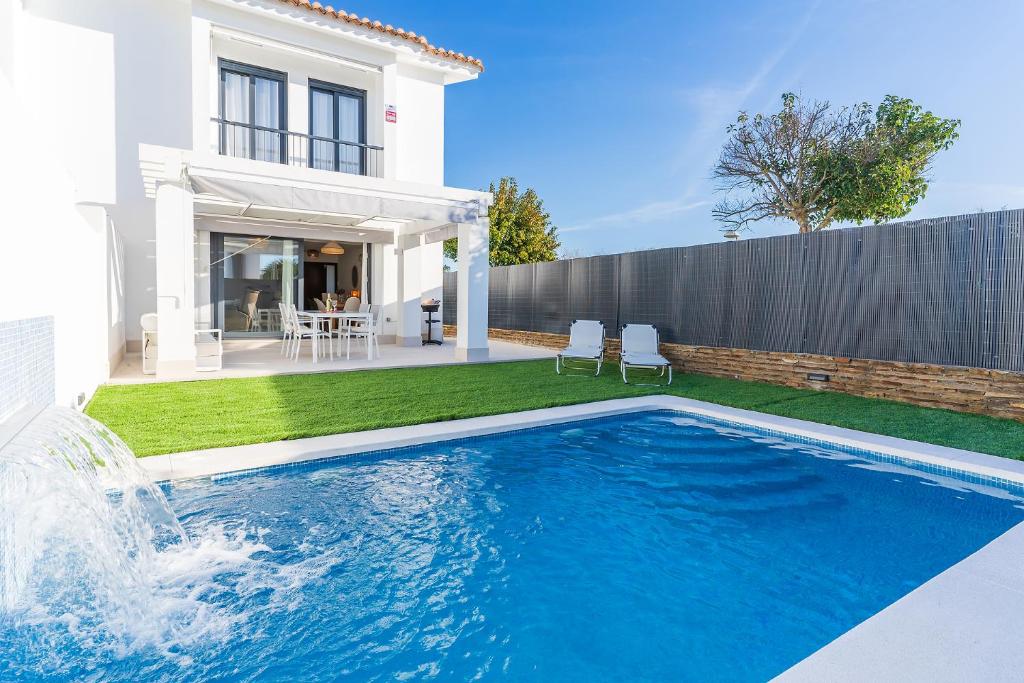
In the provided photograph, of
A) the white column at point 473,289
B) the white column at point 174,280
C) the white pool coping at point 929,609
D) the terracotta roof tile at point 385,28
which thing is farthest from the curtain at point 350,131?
the white pool coping at point 929,609

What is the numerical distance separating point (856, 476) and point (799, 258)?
583 cm

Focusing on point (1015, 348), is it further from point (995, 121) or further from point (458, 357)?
point (995, 121)

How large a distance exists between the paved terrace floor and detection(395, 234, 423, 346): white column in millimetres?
390

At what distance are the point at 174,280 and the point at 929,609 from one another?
10926 mm

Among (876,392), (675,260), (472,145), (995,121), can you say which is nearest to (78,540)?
(876,392)

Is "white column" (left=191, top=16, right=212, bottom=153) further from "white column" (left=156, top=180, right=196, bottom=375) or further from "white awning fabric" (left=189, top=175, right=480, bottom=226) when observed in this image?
"white column" (left=156, top=180, right=196, bottom=375)

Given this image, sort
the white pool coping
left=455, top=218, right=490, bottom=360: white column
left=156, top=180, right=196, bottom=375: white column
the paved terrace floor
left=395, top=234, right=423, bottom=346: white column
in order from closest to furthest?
the white pool coping < left=156, top=180, right=196, bottom=375: white column < the paved terrace floor < left=455, top=218, right=490, bottom=360: white column < left=395, top=234, right=423, bottom=346: white column

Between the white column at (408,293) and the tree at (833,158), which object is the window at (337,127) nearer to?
the white column at (408,293)

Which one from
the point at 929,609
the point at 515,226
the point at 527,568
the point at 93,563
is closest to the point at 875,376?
the point at 929,609

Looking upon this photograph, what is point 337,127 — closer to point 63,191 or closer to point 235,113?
point 235,113

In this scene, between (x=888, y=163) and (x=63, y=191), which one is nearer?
(x=63, y=191)

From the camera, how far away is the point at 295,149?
49.9 ft

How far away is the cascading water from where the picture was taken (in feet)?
10.00

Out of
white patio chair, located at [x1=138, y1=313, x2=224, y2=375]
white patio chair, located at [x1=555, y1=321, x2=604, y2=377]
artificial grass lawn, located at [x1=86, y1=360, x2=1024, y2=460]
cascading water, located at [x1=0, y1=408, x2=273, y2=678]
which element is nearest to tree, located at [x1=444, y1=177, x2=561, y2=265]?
white patio chair, located at [x1=555, y1=321, x2=604, y2=377]
